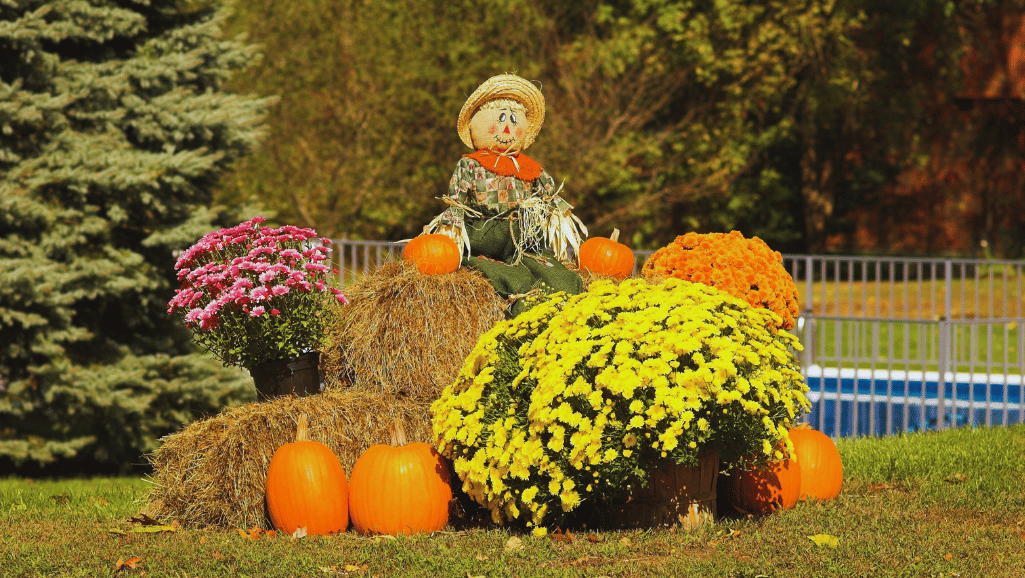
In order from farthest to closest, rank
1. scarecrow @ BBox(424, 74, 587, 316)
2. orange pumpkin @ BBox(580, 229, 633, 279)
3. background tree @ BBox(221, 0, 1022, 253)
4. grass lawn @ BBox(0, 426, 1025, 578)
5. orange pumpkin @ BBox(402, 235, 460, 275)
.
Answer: background tree @ BBox(221, 0, 1022, 253) → orange pumpkin @ BBox(580, 229, 633, 279) → scarecrow @ BBox(424, 74, 587, 316) → orange pumpkin @ BBox(402, 235, 460, 275) → grass lawn @ BBox(0, 426, 1025, 578)

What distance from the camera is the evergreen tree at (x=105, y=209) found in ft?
26.0

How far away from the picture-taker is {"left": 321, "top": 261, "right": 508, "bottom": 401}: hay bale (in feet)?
17.9

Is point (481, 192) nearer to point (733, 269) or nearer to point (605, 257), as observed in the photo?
point (605, 257)

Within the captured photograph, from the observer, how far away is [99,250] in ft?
27.5

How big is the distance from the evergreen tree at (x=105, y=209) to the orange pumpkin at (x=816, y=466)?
5.05 meters

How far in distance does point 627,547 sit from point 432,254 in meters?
1.99

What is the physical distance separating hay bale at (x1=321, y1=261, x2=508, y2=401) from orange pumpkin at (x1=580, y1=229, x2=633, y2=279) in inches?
28.5

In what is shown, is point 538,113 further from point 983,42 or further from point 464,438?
point 983,42

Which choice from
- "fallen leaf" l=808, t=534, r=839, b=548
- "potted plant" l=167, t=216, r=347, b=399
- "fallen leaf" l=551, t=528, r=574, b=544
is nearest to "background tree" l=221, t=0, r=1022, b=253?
"potted plant" l=167, t=216, r=347, b=399

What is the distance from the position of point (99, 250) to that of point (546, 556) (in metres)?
5.52

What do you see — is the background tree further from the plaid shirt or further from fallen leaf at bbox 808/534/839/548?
fallen leaf at bbox 808/534/839/548

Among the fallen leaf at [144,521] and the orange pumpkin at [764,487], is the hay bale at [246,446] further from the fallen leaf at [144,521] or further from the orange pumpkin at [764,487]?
the orange pumpkin at [764,487]

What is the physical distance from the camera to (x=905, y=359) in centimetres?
862

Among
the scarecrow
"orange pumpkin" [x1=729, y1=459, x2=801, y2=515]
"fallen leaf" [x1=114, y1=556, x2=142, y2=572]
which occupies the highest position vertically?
the scarecrow
